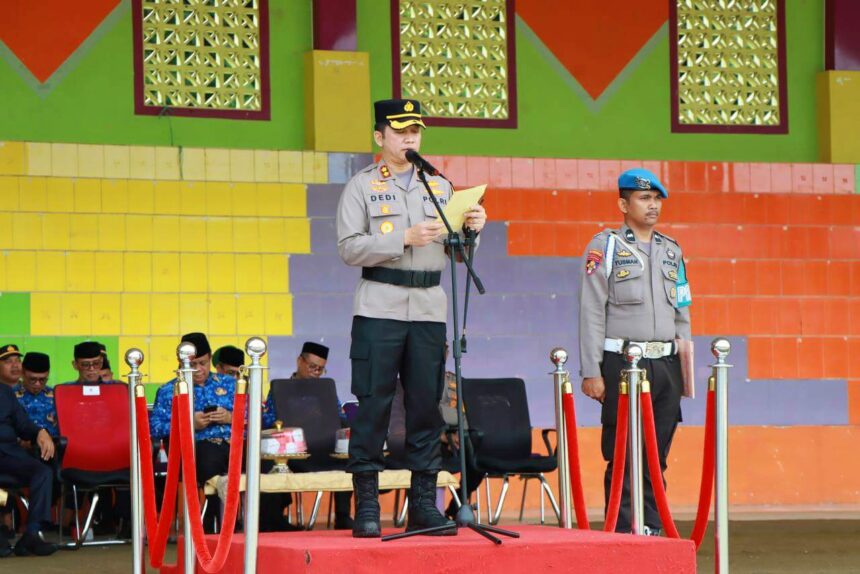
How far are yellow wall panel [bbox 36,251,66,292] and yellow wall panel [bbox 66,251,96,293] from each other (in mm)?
54

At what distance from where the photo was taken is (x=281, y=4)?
10500 millimetres

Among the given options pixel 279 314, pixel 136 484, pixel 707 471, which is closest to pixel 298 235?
pixel 279 314

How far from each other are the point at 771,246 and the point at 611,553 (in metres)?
6.06

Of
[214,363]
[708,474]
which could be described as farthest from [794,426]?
[708,474]

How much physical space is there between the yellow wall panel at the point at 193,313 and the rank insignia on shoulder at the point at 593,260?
379 cm

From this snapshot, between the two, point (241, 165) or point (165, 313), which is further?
point (241, 165)

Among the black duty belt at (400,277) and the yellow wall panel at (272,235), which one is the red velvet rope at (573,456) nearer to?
the black duty belt at (400,277)

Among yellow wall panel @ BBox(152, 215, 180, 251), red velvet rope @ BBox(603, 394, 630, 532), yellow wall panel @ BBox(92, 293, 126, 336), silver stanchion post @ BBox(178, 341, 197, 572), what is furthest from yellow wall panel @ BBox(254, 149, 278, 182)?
silver stanchion post @ BBox(178, 341, 197, 572)

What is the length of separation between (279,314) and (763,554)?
3687mm

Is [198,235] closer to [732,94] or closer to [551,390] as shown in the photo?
[551,390]

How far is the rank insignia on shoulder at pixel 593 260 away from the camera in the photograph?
686 cm

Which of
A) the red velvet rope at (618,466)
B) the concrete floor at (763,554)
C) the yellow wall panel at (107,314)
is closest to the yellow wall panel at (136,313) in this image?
the yellow wall panel at (107,314)

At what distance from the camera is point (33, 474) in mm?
8586

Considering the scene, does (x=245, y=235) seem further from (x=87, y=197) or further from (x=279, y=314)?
(x=87, y=197)
